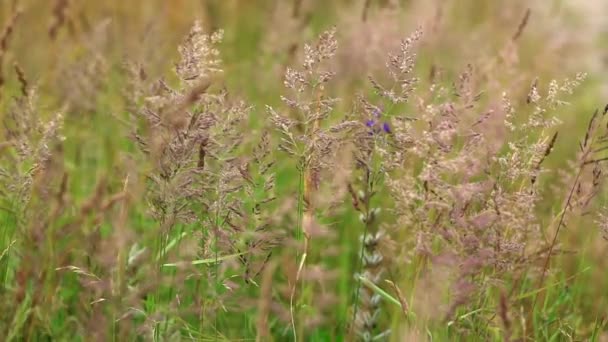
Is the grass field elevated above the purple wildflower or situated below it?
below

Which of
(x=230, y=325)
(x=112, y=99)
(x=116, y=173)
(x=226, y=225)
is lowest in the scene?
(x=230, y=325)

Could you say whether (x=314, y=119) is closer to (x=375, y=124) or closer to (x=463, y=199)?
(x=375, y=124)

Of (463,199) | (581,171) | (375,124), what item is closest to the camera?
(463,199)

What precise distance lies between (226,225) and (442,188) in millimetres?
455

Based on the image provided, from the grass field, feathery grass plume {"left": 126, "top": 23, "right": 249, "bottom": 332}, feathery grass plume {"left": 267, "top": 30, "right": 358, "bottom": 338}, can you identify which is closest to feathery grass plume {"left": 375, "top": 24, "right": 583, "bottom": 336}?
the grass field

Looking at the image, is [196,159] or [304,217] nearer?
[196,159]

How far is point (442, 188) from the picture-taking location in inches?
69.2

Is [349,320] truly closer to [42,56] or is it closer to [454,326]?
[454,326]

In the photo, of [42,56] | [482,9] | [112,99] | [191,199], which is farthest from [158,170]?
[482,9]

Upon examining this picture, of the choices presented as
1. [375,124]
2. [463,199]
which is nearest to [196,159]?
[375,124]

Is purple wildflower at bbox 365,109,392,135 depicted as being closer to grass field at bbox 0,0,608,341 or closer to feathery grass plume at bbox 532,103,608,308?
grass field at bbox 0,0,608,341

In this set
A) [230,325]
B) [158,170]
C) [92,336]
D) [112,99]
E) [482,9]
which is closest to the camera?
[92,336]

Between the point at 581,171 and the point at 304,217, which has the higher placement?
the point at 581,171

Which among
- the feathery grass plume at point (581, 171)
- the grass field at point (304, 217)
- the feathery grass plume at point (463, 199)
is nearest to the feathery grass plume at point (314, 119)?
the grass field at point (304, 217)
